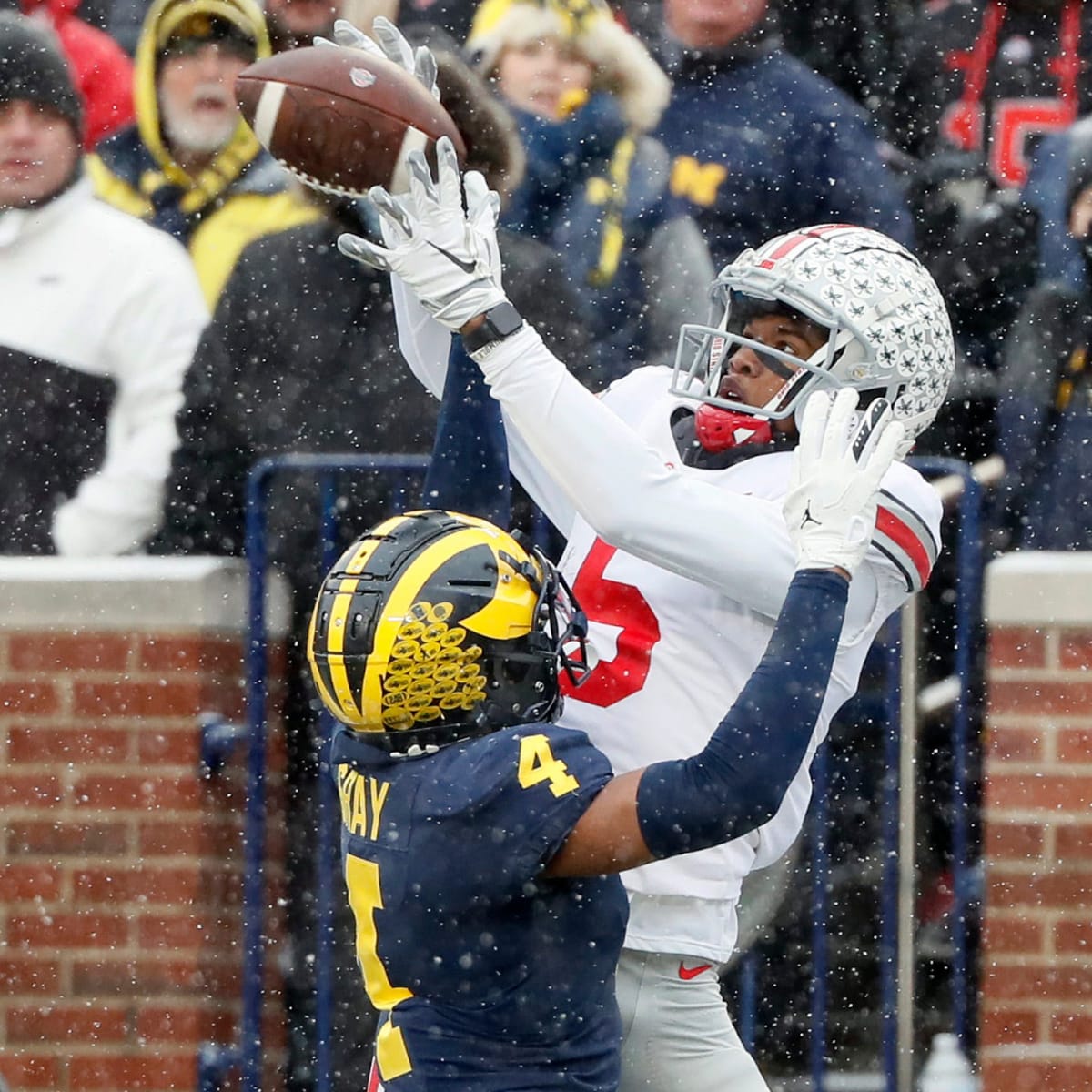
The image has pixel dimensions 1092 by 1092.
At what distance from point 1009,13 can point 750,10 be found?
58 centimetres

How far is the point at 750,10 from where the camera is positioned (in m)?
4.53

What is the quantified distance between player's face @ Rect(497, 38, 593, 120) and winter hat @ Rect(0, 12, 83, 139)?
99cm

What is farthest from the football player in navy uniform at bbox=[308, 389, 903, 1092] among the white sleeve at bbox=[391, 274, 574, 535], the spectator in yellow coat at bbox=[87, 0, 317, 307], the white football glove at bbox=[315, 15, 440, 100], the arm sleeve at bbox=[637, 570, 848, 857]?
the spectator in yellow coat at bbox=[87, 0, 317, 307]

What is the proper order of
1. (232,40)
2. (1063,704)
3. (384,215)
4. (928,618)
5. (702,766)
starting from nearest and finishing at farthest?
1. (702,766)
2. (384,215)
3. (1063,704)
4. (928,618)
5. (232,40)

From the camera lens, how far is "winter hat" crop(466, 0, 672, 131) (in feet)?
14.8

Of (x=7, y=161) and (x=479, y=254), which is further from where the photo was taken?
(x=7, y=161)

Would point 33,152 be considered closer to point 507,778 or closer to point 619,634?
point 619,634

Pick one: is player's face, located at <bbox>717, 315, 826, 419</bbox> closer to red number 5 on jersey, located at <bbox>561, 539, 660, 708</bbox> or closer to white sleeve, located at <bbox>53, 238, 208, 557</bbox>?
red number 5 on jersey, located at <bbox>561, 539, 660, 708</bbox>

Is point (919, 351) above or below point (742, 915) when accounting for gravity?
above

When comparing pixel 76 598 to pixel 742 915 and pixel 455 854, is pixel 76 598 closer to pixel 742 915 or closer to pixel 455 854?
pixel 742 915

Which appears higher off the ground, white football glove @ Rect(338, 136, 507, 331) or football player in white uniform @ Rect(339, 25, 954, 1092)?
white football glove @ Rect(338, 136, 507, 331)

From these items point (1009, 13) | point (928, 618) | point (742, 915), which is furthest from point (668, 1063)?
point (1009, 13)

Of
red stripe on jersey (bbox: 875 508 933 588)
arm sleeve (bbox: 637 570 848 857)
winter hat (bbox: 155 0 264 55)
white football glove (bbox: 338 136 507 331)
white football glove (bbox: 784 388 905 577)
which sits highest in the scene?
winter hat (bbox: 155 0 264 55)

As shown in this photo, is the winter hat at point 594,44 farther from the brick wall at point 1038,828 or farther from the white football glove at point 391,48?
the white football glove at point 391,48
